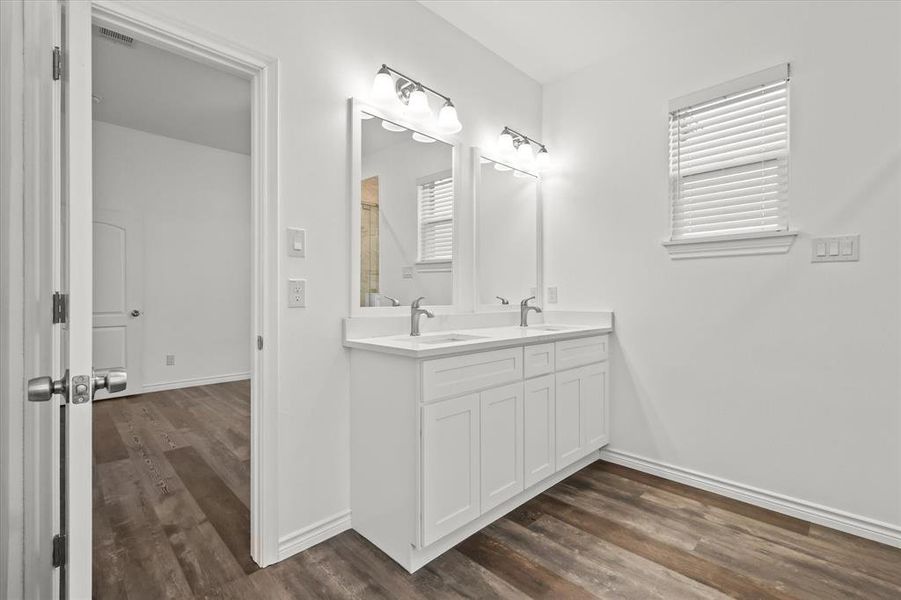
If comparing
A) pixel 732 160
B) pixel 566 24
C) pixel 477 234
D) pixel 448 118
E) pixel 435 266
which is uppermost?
pixel 566 24

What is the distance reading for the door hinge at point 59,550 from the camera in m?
1.14

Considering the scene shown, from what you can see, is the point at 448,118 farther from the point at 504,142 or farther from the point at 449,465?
the point at 449,465

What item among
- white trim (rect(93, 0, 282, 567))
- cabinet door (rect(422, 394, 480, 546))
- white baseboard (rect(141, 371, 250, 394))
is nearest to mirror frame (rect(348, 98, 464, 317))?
white trim (rect(93, 0, 282, 567))

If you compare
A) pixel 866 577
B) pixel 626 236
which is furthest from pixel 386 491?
pixel 626 236

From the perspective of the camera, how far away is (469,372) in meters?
1.95

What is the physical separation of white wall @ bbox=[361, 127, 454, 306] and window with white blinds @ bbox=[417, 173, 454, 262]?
0.04 metres

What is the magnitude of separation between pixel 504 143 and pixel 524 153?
22 centimetres

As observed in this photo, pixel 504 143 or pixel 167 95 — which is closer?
pixel 504 143

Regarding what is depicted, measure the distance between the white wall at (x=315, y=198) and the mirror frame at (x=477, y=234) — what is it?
2.73ft

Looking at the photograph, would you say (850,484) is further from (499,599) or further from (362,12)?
(362,12)

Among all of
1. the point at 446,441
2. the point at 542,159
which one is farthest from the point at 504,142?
the point at 446,441

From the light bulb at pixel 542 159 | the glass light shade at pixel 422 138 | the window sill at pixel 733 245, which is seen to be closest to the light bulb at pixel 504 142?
the light bulb at pixel 542 159

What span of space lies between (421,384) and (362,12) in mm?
1784

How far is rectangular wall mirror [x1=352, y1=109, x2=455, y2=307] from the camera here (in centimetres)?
221
